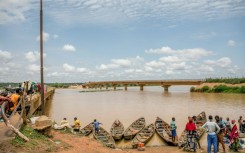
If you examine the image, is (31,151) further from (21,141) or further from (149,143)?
(149,143)

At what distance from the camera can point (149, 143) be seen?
→ 48.0 feet

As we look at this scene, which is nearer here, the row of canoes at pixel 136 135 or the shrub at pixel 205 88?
the row of canoes at pixel 136 135

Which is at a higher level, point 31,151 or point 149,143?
point 31,151

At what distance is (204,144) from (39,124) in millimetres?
9164

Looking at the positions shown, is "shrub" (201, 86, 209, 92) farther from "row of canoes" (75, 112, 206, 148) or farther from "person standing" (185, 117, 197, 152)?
"person standing" (185, 117, 197, 152)

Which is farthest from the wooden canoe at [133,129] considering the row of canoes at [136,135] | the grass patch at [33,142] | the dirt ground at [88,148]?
the grass patch at [33,142]

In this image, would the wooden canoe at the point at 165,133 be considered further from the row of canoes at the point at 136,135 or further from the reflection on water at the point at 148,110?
the reflection on water at the point at 148,110

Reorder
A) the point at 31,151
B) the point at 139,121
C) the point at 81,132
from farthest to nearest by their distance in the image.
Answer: the point at 139,121, the point at 81,132, the point at 31,151

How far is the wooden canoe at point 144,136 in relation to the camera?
14223 millimetres

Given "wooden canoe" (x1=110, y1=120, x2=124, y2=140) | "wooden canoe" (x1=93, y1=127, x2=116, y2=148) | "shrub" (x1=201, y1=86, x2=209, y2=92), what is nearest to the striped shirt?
"wooden canoe" (x1=93, y1=127, x2=116, y2=148)

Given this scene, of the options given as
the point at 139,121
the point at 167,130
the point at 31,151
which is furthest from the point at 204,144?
the point at 31,151

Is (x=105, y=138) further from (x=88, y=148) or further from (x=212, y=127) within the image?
(x=212, y=127)

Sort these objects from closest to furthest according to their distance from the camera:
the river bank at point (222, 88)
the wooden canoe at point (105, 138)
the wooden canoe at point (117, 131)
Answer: the wooden canoe at point (105, 138), the wooden canoe at point (117, 131), the river bank at point (222, 88)

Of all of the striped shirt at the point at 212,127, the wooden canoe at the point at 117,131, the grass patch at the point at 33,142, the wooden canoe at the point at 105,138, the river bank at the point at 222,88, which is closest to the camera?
the grass patch at the point at 33,142
